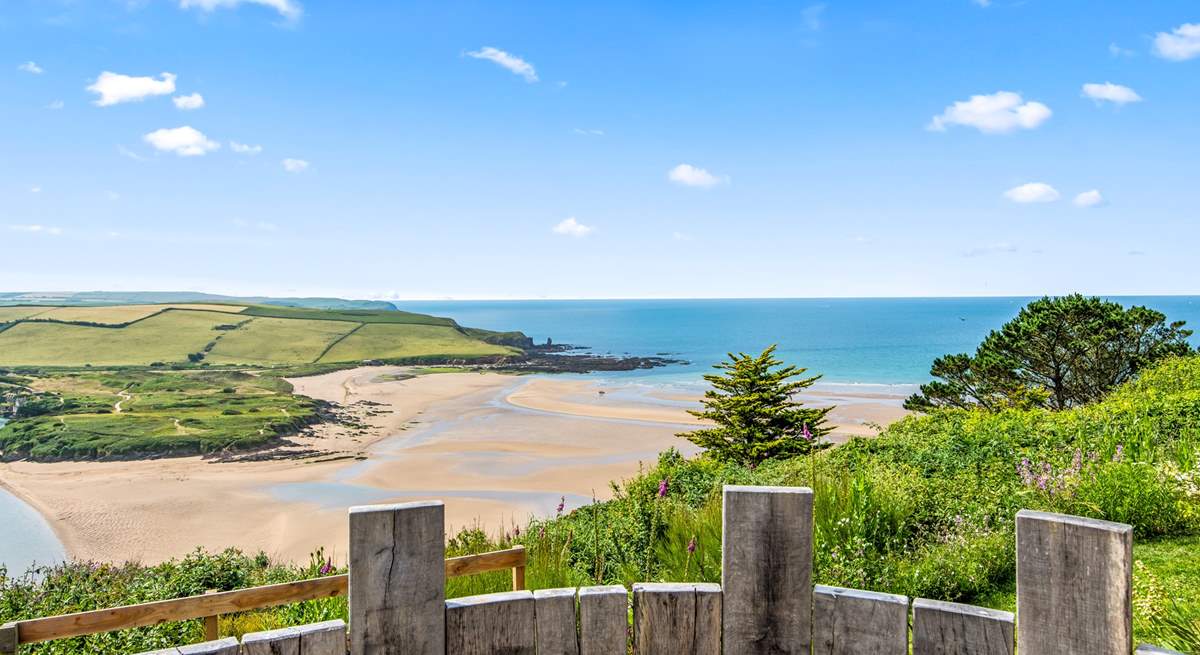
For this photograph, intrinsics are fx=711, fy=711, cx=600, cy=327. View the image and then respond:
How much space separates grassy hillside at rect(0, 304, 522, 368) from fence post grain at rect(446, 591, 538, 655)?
239 feet

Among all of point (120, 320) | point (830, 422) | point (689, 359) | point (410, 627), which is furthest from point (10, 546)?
point (120, 320)

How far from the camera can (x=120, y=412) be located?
43.3 m

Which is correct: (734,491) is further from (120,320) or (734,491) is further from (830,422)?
(120,320)

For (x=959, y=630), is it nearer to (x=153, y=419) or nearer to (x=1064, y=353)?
(x=1064, y=353)

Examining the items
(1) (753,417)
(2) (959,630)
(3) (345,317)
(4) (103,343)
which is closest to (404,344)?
(4) (103,343)

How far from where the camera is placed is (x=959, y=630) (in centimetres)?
189

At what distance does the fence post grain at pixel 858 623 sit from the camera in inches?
76.3

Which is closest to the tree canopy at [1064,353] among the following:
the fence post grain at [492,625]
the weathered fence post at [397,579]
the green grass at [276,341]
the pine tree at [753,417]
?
the pine tree at [753,417]

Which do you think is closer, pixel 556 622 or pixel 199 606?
pixel 556 622

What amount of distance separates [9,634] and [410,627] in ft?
9.22

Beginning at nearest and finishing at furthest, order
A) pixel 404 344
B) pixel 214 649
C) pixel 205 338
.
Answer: pixel 214 649 → pixel 404 344 → pixel 205 338

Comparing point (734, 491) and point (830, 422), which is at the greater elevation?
point (734, 491)

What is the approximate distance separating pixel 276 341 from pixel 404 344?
16.4 metres

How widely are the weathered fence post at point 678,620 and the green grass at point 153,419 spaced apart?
116 ft
